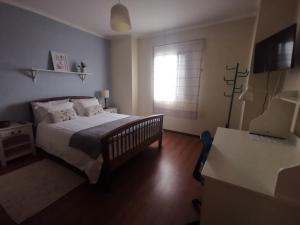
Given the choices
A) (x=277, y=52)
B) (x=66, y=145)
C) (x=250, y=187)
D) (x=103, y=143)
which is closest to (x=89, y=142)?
(x=103, y=143)

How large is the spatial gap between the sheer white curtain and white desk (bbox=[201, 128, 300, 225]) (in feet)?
7.85

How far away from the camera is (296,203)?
28.2 inches

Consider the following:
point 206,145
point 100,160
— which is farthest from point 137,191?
point 206,145

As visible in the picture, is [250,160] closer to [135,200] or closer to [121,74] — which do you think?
[135,200]

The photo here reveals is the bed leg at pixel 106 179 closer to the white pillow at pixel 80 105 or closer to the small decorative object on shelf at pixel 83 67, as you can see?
the white pillow at pixel 80 105

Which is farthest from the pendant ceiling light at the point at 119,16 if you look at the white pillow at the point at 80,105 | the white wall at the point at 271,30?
the white pillow at the point at 80,105

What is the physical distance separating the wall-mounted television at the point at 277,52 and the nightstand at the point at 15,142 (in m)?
3.56

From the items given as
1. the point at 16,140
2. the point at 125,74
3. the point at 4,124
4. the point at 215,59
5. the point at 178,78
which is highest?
the point at 215,59

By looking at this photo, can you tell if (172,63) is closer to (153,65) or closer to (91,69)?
(153,65)

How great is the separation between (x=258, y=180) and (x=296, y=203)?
0.56 ft

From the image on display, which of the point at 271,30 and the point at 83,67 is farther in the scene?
the point at 83,67

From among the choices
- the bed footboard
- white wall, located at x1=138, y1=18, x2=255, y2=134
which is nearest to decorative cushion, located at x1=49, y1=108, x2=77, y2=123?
the bed footboard

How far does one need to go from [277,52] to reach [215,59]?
72.1 inches

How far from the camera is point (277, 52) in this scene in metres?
1.43
